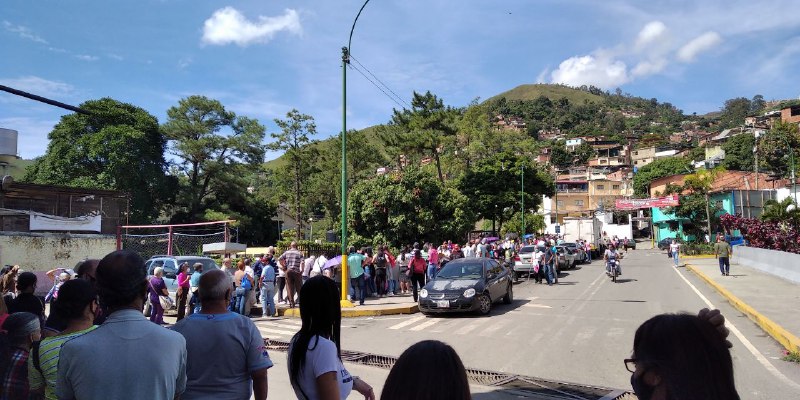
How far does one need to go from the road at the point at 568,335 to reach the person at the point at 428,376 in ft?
11.7

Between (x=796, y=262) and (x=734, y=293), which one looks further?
(x=796, y=262)

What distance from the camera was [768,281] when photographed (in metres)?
20.3

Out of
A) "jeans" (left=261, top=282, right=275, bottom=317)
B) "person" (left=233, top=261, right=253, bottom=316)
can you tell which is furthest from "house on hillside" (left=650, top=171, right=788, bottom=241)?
"person" (left=233, top=261, right=253, bottom=316)

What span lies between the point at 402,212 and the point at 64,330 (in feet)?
93.3

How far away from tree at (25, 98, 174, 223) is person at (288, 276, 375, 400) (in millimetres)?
45011

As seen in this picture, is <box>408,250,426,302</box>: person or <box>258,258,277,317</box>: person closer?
<box>258,258,277,317</box>: person

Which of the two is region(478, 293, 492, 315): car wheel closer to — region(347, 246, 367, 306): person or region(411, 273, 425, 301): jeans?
region(411, 273, 425, 301): jeans

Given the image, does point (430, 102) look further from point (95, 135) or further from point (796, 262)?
point (796, 262)

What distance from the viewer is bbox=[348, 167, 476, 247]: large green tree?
Answer: 1233 inches

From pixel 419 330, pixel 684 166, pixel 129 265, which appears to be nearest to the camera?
pixel 129 265

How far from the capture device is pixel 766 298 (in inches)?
605

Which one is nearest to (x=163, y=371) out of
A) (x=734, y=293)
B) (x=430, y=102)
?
(x=734, y=293)

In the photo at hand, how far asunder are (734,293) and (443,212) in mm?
18325

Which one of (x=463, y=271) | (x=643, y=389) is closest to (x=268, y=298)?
(x=463, y=271)
